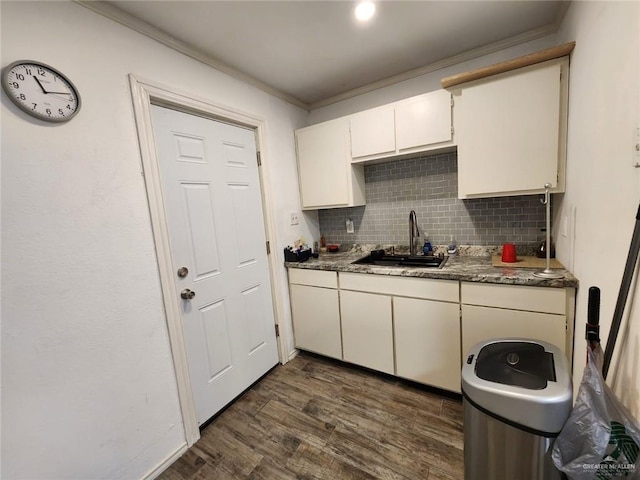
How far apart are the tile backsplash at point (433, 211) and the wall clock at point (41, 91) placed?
83.6 inches

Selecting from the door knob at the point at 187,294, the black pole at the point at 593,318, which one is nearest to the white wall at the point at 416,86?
the black pole at the point at 593,318

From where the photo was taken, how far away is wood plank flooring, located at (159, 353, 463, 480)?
1441 millimetres

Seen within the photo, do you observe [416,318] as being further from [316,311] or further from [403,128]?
[403,128]

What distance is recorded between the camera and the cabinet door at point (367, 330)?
6.64 ft

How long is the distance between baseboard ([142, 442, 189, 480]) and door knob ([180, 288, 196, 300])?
89 cm

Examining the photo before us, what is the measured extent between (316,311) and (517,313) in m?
1.47

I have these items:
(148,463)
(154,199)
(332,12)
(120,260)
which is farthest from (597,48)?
(148,463)

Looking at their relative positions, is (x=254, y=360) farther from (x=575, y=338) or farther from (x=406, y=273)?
(x=575, y=338)

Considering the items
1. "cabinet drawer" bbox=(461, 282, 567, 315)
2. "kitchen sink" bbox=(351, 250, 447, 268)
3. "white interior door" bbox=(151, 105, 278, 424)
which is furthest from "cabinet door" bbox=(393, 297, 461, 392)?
"white interior door" bbox=(151, 105, 278, 424)

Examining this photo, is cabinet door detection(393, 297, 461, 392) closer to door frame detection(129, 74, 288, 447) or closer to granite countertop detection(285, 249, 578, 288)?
granite countertop detection(285, 249, 578, 288)

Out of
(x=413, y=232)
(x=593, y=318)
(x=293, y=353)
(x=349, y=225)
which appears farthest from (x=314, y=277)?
(x=593, y=318)

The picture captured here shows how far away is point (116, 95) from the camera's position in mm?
1339

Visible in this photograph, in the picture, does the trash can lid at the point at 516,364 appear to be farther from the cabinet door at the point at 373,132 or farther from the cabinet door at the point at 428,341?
the cabinet door at the point at 373,132

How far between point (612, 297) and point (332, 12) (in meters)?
1.88
